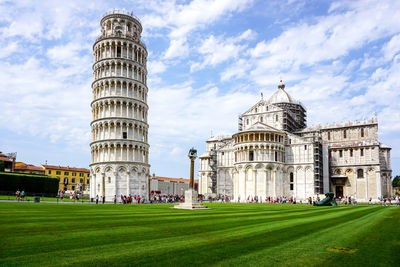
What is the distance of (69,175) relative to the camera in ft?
384

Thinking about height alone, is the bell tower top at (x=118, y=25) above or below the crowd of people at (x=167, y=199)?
above

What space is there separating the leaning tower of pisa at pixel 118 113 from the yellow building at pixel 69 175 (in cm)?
5707

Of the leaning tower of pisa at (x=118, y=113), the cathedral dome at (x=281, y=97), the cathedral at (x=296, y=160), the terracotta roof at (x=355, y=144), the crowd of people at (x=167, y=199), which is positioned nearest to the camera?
the leaning tower of pisa at (x=118, y=113)

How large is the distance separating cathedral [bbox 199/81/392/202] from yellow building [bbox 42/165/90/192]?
53.9 metres

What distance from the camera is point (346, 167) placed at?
261 feet

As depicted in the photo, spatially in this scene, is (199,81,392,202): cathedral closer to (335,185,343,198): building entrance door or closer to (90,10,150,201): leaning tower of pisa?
(335,185,343,198): building entrance door

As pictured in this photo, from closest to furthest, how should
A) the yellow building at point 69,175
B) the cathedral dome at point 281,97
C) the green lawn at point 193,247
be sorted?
the green lawn at point 193,247, the cathedral dome at point 281,97, the yellow building at point 69,175

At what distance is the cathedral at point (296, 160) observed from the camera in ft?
235

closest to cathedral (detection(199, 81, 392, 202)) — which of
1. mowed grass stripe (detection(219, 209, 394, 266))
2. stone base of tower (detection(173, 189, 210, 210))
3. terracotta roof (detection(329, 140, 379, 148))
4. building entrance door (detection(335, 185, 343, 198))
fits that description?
terracotta roof (detection(329, 140, 379, 148))

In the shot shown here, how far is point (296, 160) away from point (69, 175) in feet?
270

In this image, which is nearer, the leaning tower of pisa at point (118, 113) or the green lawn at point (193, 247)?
the green lawn at point (193, 247)

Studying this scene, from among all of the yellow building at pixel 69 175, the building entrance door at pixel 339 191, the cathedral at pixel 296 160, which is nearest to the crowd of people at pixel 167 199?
the cathedral at pixel 296 160

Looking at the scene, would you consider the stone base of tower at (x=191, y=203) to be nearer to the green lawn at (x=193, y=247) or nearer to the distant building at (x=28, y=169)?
the green lawn at (x=193, y=247)

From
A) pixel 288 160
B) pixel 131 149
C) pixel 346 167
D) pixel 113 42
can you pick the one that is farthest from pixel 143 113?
pixel 346 167
